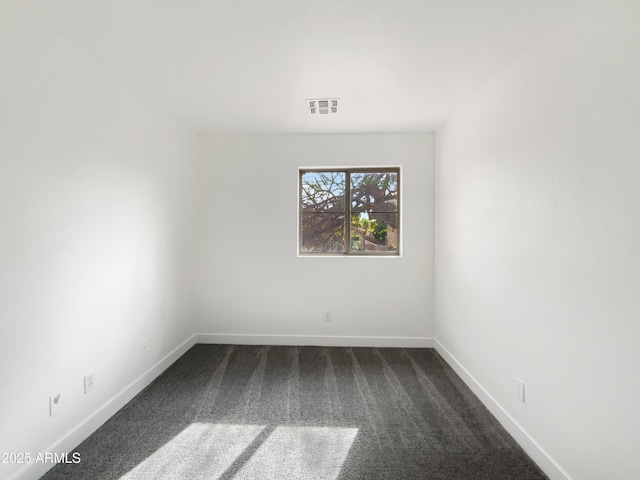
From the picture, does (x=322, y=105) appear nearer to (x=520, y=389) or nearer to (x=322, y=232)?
(x=322, y=232)

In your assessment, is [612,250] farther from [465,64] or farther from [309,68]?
[309,68]

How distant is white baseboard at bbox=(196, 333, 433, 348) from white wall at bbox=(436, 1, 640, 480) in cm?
105

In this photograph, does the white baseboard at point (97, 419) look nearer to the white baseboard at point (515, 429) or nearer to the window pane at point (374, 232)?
the window pane at point (374, 232)

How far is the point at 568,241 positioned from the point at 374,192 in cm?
225

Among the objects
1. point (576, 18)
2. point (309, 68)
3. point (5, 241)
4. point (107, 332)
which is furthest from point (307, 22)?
point (107, 332)

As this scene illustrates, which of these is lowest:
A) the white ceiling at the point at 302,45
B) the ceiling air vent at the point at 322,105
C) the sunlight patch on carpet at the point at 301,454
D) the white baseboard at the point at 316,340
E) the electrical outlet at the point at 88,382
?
the sunlight patch on carpet at the point at 301,454

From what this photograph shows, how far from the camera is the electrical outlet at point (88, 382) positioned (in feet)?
6.54

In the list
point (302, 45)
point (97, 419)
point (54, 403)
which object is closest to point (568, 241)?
point (302, 45)

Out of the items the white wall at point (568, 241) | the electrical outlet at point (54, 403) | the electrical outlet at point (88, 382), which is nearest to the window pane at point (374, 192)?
the white wall at point (568, 241)

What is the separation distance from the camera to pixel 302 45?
6.05 feet

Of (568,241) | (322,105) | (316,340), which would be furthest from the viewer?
(316,340)

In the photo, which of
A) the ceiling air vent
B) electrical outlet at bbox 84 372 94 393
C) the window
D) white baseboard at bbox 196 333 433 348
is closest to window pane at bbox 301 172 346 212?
the window

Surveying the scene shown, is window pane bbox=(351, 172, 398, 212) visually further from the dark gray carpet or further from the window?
the dark gray carpet

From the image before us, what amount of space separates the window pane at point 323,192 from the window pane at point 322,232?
85 millimetres
